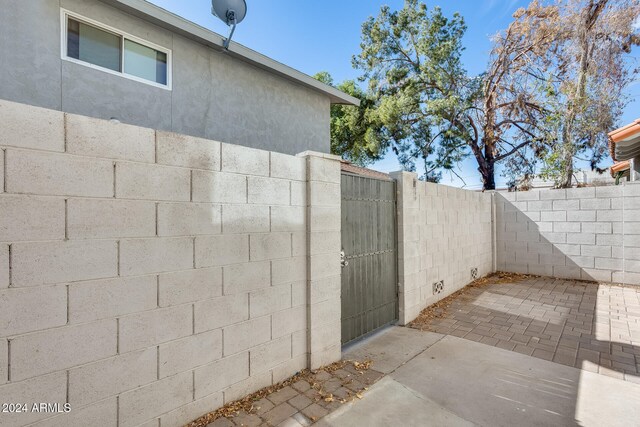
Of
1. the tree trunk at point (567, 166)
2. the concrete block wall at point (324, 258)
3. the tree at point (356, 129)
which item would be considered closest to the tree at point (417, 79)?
the tree at point (356, 129)

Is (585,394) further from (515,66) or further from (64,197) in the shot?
(515,66)

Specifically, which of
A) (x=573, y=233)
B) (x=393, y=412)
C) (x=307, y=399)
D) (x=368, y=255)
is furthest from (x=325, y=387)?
(x=573, y=233)

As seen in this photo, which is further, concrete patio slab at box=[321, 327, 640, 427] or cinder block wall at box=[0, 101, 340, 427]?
concrete patio slab at box=[321, 327, 640, 427]

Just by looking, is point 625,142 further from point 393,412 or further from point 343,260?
point 393,412

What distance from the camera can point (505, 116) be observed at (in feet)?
40.0

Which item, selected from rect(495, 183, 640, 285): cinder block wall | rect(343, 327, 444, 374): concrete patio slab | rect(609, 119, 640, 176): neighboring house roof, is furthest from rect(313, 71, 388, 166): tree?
rect(343, 327, 444, 374): concrete patio slab

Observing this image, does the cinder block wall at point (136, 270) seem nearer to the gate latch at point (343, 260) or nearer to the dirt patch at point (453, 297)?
the gate latch at point (343, 260)

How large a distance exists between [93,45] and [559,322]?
771 cm

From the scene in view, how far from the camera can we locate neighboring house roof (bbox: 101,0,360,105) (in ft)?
14.9

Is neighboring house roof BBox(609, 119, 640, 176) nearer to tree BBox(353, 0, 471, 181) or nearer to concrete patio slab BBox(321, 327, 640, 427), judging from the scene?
concrete patio slab BBox(321, 327, 640, 427)

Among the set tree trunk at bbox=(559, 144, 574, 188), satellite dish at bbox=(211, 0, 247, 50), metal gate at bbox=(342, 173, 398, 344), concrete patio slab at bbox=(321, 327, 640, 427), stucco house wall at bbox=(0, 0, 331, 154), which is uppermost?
satellite dish at bbox=(211, 0, 247, 50)

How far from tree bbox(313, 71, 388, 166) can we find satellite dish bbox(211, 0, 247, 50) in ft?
30.0

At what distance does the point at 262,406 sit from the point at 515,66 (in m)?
14.0

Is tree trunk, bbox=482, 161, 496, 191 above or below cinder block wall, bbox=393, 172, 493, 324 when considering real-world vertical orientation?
above
